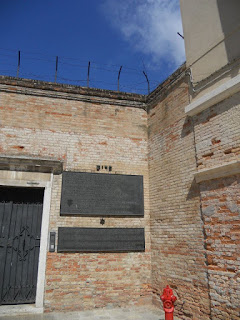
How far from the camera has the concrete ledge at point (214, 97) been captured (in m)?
Result: 4.98

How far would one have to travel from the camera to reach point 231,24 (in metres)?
5.40

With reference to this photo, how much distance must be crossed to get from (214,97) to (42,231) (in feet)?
16.2

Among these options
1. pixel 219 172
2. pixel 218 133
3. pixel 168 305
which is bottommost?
pixel 168 305

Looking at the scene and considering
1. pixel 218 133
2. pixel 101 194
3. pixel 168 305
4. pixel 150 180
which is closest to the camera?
pixel 168 305

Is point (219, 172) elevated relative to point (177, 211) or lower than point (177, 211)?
elevated

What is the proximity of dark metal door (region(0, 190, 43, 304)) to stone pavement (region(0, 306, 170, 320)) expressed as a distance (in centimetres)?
56

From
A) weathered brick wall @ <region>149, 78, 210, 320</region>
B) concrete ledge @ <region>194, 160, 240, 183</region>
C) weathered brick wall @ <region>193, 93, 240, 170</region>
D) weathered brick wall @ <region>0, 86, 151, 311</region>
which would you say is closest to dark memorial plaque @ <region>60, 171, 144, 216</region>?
weathered brick wall @ <region>0, 86, 151, 311</region>

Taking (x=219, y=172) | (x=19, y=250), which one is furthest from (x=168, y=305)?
(x=19, y=250)

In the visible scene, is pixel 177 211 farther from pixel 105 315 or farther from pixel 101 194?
pixel 105 315

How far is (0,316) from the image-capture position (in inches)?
218

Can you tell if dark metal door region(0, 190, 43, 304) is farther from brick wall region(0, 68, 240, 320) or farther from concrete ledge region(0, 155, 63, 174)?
concrete ledge region(0, 155, 63, 174)

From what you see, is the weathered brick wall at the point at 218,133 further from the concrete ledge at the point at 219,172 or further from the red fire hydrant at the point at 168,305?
the red fire hydrant at the point at 168,305

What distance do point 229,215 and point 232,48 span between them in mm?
3312

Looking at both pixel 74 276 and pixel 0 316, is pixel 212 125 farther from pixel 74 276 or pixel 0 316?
pixel 0 316
